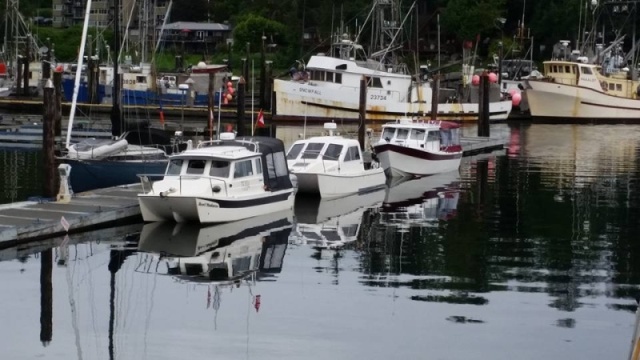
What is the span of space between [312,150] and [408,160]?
734cm

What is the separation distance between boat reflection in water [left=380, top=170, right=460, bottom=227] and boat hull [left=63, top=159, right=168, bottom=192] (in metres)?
7.03

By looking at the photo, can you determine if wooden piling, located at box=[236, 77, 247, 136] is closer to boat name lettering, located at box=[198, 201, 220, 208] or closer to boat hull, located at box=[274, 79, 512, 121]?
boat name lettering, located at box=[198, 201, 220, 208]

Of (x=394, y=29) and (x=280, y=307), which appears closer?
(x=280, y=307)

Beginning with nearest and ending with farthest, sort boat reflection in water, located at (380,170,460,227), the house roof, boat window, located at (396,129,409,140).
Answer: boat reflection in water, located at (380,170,460,227)
boat window, located at (396,129,409,140)
the house roof

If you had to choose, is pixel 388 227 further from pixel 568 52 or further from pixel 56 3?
pixel 56 3

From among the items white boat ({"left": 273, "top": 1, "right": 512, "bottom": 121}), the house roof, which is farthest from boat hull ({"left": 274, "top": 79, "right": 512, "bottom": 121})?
the house roof

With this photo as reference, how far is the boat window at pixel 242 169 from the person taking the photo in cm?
3425

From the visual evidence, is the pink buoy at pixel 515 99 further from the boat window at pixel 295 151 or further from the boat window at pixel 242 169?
the boat window at pixel 242 169

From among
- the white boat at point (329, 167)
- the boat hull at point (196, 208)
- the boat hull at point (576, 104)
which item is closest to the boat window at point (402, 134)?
the white boat at point (329, 167)

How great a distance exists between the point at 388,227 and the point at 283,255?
5.68 meters

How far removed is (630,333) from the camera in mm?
23406

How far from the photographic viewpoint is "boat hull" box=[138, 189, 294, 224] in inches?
1303

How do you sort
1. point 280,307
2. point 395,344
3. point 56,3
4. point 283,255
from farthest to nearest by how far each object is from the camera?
1. point 56,3
2. point 283,255
3. point 280,307
4. point 395,344

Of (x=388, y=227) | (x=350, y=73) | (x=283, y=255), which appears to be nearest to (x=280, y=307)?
(x=283, y=255)
